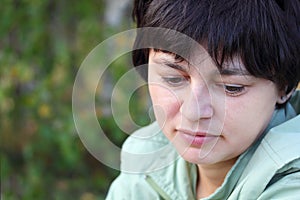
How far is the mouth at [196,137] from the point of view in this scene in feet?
3.36

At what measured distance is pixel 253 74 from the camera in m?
0.99

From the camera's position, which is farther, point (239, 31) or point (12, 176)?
point (12, 176)

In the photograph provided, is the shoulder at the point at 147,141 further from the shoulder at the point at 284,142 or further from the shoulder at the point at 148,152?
the shoulder at the point at 284,142

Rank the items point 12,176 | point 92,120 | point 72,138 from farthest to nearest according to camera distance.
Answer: point 12,176 < point 72,138 < point 92,120

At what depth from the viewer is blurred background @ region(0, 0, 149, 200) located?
7.88 ft

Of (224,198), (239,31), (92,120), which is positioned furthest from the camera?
(92,120)

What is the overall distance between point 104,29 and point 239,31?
143 centimetres

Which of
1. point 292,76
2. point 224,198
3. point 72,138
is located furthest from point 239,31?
point 72,138

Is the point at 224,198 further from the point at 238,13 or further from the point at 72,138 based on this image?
the point at 72,138

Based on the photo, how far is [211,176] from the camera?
117 cm

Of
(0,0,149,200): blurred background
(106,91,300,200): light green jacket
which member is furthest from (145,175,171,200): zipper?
A: (0,0,149,200): blurred background

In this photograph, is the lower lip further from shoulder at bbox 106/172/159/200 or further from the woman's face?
shoulder at bbox 106/172/159/200

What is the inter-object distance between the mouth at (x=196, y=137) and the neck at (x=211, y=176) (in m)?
0.11

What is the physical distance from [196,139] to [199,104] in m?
0.07
